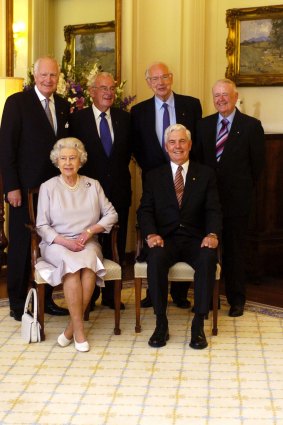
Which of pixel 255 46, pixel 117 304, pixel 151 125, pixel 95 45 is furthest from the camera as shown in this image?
pixel 95 45

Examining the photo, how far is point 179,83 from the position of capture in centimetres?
712

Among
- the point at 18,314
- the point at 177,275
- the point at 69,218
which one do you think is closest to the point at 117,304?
the point at 177,275

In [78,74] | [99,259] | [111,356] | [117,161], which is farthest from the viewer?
[78,74]

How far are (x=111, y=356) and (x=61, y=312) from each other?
97cm

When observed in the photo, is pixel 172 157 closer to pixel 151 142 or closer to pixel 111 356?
pixel 151 142

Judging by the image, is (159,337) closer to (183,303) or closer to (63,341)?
(63,341)

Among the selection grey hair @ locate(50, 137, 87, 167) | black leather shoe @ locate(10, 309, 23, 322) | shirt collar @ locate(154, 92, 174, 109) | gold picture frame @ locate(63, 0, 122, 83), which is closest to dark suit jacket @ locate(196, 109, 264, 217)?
shirt collar @ locate(154, 92, 174, 109)

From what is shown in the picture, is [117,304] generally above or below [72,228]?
below

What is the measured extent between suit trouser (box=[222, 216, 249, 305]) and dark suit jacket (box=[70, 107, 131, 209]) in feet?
2.65

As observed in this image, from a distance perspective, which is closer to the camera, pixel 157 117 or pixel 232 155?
pixel 232 155

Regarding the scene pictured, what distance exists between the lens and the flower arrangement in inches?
251

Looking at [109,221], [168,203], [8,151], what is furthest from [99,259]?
[8,151]

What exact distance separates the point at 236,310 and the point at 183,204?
95 cm

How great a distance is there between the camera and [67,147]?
4.98 meters
